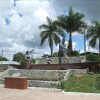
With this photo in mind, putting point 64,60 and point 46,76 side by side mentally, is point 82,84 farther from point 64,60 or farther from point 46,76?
point 64,60

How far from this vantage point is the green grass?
1866 centimetres

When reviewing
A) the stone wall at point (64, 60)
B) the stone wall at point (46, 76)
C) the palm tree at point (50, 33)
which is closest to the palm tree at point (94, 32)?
the palm tree at point (50, 33)

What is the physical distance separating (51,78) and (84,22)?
20.7 meters

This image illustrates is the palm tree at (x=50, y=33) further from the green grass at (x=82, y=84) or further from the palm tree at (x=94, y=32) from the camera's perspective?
the green grass at (x=82, y=84)

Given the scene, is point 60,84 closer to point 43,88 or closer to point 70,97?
point 43,88

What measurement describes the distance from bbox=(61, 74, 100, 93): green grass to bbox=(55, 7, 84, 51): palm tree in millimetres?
20134

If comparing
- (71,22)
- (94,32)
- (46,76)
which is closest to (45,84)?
(46,76)

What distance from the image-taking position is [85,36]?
155 ft

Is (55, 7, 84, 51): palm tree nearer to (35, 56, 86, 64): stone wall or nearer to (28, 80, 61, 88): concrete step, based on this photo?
(35, 56, 86, 64): stone wall

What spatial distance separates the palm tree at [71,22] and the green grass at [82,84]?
2013 cm

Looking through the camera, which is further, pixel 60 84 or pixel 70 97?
pixel 60 84

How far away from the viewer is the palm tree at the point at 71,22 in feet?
139

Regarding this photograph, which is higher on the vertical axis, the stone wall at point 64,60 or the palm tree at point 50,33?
the palm tree at point 50,33

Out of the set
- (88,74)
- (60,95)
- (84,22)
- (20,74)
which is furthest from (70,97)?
(84,22)
